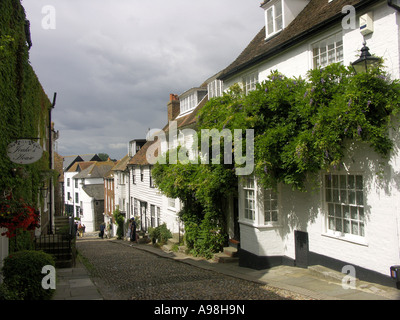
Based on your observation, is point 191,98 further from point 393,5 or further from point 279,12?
point 393,5

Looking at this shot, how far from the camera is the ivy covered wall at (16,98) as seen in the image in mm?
8227

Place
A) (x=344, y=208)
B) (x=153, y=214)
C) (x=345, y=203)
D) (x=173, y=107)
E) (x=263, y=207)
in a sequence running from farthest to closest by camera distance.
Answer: (x=153, y=214), (x=173, y=107), (x=263, y=207), (x=344, y=208), (x=345, y=203)

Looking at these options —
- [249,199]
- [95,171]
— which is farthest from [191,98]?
[95,171]

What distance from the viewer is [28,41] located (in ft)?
38.6

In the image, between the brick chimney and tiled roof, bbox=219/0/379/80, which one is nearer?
tiled roof, bbox=219/0/379/80

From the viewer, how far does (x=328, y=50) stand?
9.70m

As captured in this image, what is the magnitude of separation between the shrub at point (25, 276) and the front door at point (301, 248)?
681cm

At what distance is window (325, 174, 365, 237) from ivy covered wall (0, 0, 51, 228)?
306 inches

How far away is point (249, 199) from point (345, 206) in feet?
11.2

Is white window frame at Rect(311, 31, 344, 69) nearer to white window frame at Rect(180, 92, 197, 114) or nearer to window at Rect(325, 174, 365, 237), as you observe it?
window at Rect(325, 174, 365, 237)

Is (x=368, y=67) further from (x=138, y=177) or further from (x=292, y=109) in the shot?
(x=138, y=177)

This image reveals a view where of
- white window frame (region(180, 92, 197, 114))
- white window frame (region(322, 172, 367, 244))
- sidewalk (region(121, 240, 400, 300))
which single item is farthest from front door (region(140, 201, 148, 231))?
white window frame (region(322, 172, 367, 244))

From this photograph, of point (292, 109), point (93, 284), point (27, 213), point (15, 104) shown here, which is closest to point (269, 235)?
point (292, 109)

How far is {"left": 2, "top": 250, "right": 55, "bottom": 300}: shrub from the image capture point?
6.80m
